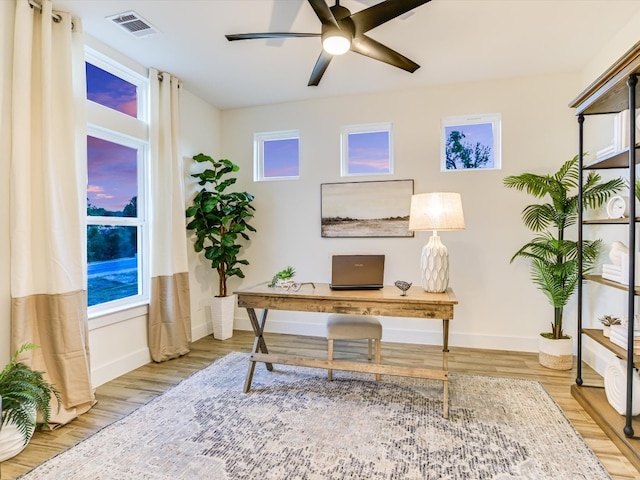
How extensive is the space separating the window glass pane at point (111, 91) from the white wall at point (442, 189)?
1461mm

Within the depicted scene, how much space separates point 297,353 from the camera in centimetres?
366

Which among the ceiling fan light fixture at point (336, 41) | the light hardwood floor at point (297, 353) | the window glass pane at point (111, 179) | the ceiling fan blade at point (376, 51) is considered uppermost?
the ceiling fan blade at point (376, 51)

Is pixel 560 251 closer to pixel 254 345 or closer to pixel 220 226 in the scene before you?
pixel 254 345

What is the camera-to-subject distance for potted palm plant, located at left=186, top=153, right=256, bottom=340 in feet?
12.9

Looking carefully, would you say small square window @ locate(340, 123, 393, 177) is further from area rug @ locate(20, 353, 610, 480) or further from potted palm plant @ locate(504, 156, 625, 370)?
area rug @ locate(20, 353, 610, 480)

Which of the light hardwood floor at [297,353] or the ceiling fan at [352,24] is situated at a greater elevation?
the ceiling fan at [352,24]

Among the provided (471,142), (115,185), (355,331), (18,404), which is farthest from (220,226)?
(471,142)

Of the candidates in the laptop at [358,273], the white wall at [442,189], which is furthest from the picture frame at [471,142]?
the laptop at [358,273]

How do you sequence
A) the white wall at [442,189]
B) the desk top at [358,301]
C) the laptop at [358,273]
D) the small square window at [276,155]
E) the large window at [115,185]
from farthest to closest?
the small square window at [276,155], the white wall at [442,189], the large window at [115,185], the laptop at [358,273], the desk top at [358,301]

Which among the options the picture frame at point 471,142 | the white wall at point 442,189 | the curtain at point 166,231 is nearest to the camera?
the curtain at point 166,231

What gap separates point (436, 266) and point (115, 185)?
2.86 metres

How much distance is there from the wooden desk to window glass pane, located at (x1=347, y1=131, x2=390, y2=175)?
1.84 m

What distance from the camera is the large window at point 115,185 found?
3.00 m

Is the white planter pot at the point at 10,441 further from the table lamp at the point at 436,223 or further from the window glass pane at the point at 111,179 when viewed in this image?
the table lamp at the point at 436,223
